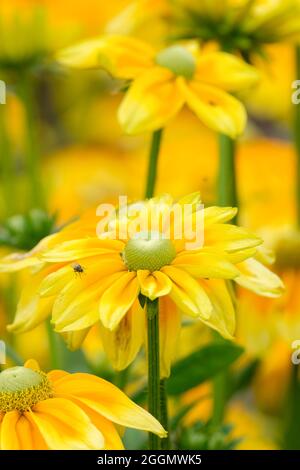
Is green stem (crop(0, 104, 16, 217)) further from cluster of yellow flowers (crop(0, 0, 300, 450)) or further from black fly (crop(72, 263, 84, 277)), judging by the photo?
black fly (crop(72, 263, 84, 277))

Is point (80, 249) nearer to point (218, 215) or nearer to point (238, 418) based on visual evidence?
point (218, 215)

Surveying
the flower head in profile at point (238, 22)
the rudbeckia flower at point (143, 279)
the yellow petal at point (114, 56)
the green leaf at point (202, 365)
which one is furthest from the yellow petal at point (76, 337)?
the flower head in profile at point (238, 22)

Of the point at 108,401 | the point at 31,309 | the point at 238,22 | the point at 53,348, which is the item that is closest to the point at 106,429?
the point at 108,401

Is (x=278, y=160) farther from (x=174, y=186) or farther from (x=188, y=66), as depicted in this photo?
(x=188, y=66)

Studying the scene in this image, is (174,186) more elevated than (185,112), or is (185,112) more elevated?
(185,112)

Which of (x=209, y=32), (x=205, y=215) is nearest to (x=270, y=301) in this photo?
(x=209, y=32)
